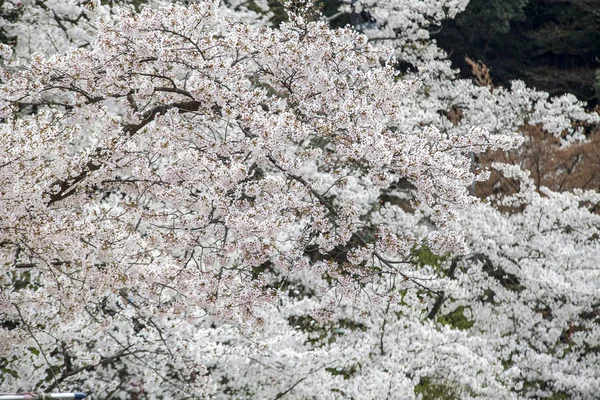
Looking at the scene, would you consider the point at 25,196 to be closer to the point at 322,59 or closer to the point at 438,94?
the point at 322,59

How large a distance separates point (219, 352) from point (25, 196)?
247cm

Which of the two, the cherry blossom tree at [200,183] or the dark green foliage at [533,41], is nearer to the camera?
the cherry blossom tree at [200,183]

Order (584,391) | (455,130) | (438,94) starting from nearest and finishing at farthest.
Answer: (584,391)
(455,130)
(438,94)

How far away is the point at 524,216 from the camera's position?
7.19 m

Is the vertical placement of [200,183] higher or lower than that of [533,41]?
higher

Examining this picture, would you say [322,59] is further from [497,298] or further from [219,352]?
[497,298]

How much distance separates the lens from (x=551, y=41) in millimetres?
18016

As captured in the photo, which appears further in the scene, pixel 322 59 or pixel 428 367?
pixel 428 367

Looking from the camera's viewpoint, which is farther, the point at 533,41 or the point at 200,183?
the point at 533,41

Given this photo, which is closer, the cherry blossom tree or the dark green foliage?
the cherry blossom tree

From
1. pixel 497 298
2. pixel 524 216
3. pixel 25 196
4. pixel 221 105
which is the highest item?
pixel 221 105

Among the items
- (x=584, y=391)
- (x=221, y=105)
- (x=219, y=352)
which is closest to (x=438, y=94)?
(x=584, y=391)

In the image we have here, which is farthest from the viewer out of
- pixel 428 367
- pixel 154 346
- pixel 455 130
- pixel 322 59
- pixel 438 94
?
pixel 438 94

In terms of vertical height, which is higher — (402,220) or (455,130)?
(455,130)
